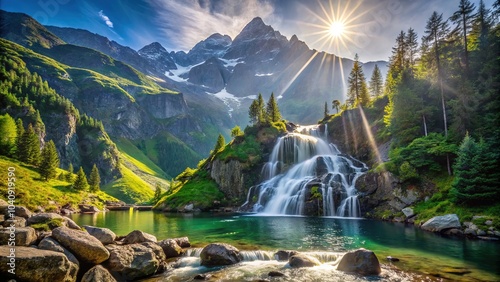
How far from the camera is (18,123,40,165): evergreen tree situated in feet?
309

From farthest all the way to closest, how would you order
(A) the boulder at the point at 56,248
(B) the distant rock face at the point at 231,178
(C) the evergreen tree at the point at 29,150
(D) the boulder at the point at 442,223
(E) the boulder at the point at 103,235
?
(C) the evergreen tree at the point at 29,150
(B) the distant rock face at the point at 231,178
(D) the boulder at the point at 442,223
(E) the boulder at the point at 103,235
(A) the boulder at the point at 56,248

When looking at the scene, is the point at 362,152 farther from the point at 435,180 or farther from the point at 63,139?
the point at 63,139

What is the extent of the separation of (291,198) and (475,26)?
182 ft

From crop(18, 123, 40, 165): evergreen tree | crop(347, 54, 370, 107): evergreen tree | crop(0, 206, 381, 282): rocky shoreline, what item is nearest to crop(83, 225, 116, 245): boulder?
crop(0, 206, 381, 282): rocky shoreline

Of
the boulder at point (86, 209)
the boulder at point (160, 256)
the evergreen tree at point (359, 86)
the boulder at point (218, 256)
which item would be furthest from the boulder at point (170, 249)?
the evergreen tree at point (359, 86)

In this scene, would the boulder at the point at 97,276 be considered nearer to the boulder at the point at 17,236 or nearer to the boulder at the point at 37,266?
the boulder at the point at 37,266

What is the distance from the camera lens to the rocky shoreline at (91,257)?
1274 centimetres

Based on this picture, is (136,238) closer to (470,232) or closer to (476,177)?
(470,232)

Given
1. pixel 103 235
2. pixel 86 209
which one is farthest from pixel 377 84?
pixel 86 209

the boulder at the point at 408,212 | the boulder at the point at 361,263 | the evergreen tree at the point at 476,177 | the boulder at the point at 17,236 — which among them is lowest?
the boulder at the point at 361,263

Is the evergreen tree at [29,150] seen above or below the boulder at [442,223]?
above

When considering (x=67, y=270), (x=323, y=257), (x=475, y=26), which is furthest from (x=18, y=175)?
(x=475, y=26)

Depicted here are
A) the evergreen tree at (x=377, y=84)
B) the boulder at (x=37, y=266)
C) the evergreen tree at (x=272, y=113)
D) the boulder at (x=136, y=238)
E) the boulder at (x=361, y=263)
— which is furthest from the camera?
the evergreen tree at (x=377, y=84)

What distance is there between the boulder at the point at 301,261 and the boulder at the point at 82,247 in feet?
41.4
